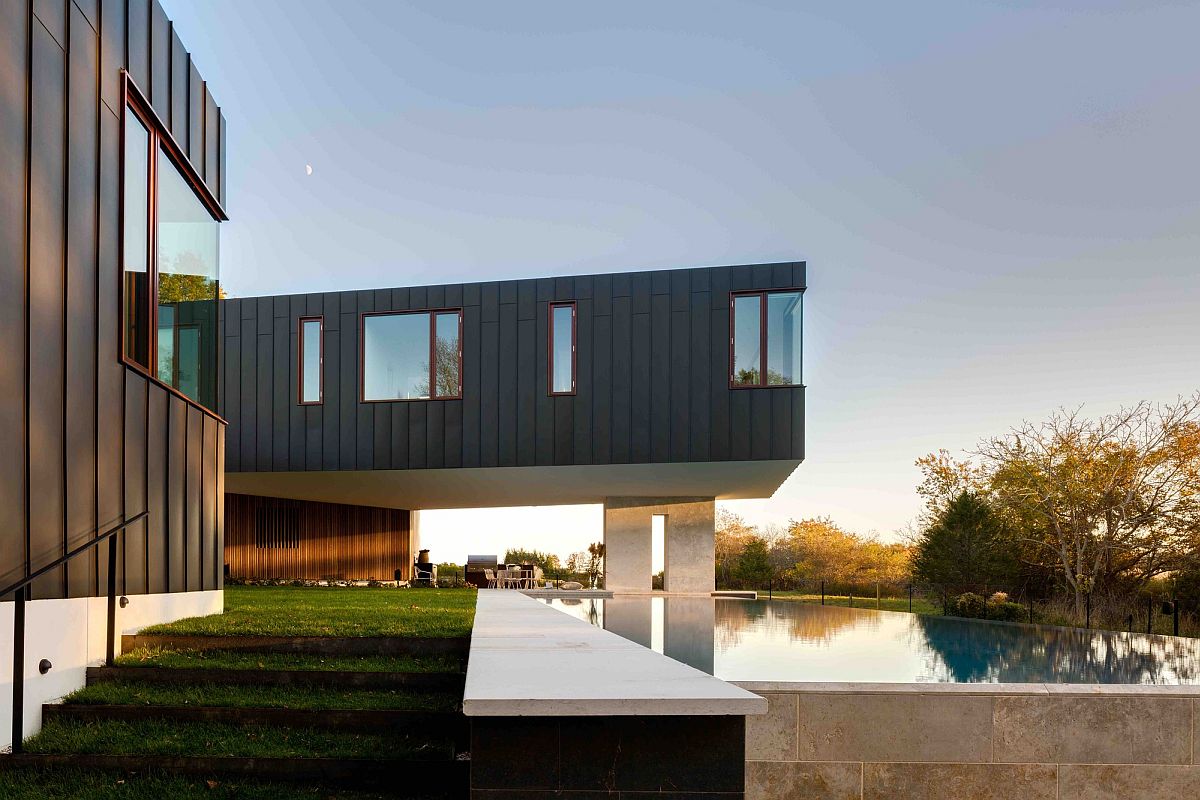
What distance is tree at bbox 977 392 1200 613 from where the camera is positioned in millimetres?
21891

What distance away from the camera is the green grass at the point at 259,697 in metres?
4.89

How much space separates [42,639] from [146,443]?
2053 millimetres

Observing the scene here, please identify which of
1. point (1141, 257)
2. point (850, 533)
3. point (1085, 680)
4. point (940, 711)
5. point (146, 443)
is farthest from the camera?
point (850, 533)

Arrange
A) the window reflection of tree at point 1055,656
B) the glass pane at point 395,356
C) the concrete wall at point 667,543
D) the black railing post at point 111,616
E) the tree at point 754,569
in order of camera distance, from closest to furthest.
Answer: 1. the black railing post at point 111,616
2. the window reflection of tree at point 1055,656
3. the glass pane at point 395,356
4. the concrete wall at point 667,543
5. the tree at point 754,569

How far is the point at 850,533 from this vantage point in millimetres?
39125

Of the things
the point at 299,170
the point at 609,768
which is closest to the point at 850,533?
the point at 299,170

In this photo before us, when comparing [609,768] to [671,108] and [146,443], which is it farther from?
[671,108]

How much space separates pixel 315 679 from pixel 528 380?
1147cm

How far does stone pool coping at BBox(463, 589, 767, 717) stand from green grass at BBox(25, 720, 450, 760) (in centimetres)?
69

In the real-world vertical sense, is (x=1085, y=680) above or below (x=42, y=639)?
below

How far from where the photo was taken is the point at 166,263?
7.40 metres

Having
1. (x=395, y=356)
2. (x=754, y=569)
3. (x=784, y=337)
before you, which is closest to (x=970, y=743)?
(x=784, y=337)

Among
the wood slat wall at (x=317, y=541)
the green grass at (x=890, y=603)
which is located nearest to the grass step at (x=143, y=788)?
the wood slat wall at (x=317, y=541)

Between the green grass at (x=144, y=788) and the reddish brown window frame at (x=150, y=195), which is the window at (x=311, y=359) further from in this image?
the green grass at (x=144, y=788)
